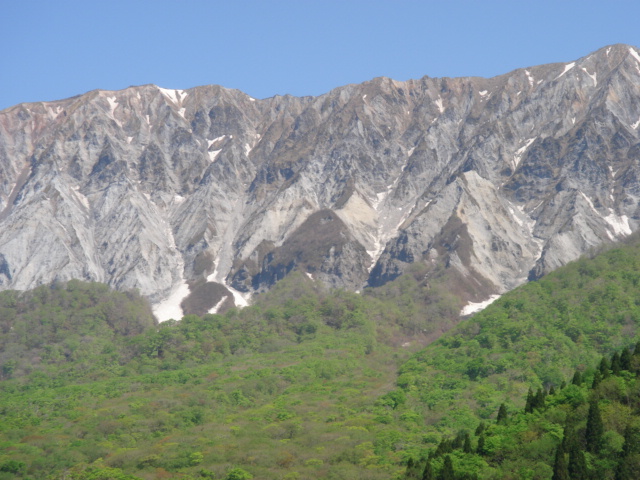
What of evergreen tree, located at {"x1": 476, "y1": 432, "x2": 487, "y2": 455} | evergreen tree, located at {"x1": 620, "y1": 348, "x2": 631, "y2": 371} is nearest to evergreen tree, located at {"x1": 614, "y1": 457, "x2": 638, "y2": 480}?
evergreen tree, located at {"x1": 476, "y1": 432, "x2": 487, "y2": 455}

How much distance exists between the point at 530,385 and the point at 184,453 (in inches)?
1723

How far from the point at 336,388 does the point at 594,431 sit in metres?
60.6

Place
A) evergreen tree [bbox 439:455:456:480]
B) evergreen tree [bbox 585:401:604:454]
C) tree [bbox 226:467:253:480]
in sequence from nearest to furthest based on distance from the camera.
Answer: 1. evergreen tree [bbox 439:455:456:480]
2. evergreen tree [bbox 585:401:604:454]
3. tree [bbox 226:467:253:480]

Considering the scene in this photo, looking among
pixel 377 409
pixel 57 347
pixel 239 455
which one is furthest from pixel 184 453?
pixel 57 347

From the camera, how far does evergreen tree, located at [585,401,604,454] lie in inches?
2891

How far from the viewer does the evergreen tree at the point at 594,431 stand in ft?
241

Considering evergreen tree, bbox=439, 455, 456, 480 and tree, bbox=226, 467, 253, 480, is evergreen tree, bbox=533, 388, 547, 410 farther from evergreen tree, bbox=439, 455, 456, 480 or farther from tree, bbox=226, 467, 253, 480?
tree, bbox=226, 467, 253, 480

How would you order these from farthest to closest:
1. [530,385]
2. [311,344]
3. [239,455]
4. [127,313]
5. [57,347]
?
[127,313] < [57,347] < [311,344] < [530,385] < [239,455]

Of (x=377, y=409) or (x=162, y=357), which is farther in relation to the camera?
(x=162, y=357)

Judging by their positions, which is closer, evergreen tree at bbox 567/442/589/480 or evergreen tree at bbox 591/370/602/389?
evergreen tree at bbox 567/442/589/480

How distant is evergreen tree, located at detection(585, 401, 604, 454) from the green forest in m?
0.15

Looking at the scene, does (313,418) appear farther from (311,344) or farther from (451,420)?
(311,344)

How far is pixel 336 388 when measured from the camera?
430ft

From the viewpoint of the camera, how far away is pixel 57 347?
17588 cm
